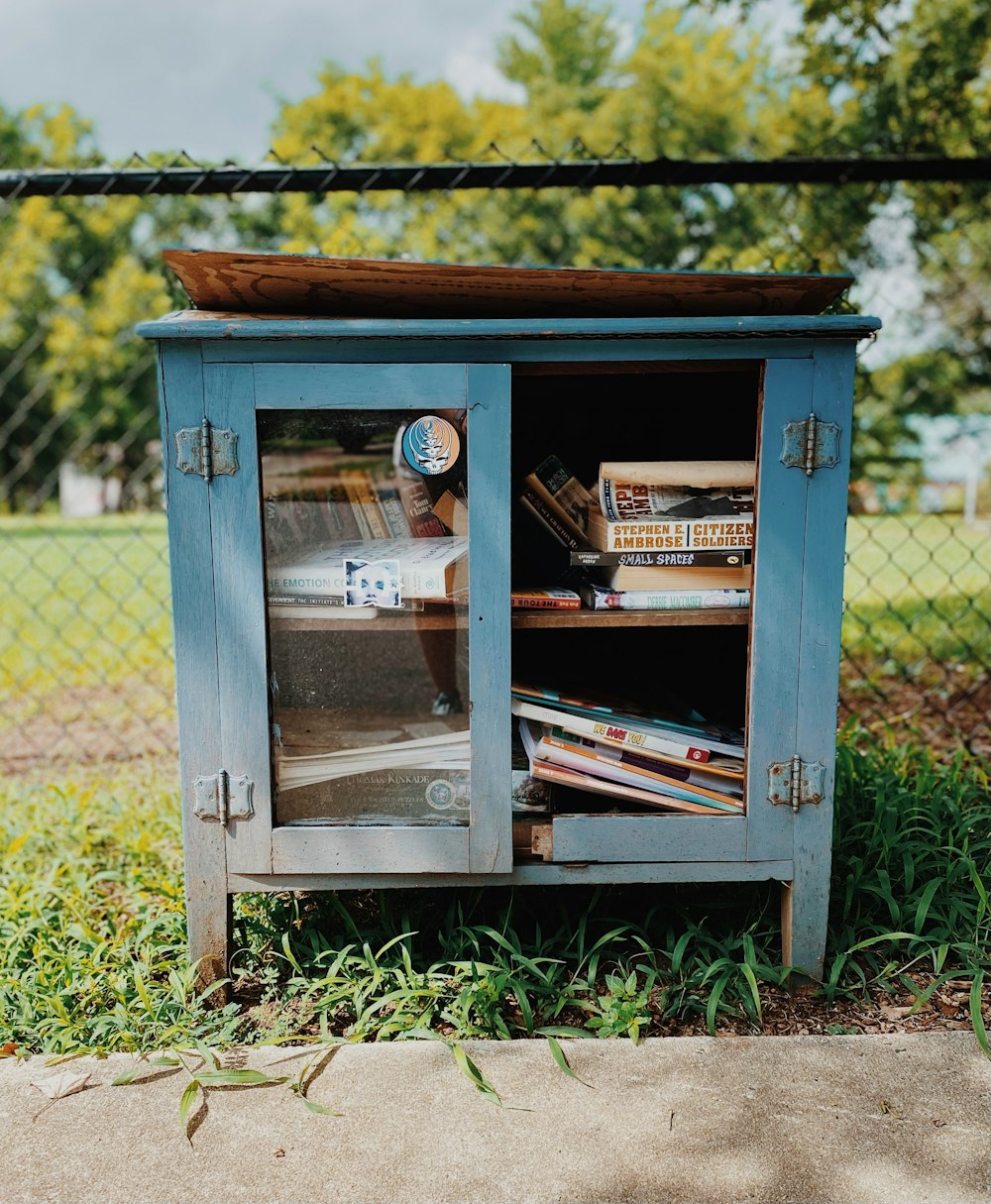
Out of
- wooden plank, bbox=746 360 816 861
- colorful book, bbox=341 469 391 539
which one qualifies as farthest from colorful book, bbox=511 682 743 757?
colorful book, bbox=341 469 391 539

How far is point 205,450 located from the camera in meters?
1.58

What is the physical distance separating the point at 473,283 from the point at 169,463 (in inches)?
24.6

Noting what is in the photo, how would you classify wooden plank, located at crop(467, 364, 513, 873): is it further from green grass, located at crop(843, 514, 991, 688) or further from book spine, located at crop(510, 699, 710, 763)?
green grass, located at crop(843, 514, 991, 688)

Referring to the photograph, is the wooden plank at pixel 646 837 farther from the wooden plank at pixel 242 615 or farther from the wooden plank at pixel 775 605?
the wooden plank at pixel 242 615

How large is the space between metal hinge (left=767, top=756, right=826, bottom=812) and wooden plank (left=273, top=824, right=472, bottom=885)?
1.93ft

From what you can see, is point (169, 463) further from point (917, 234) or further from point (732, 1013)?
point (917, 234)

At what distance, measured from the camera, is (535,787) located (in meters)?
1.80

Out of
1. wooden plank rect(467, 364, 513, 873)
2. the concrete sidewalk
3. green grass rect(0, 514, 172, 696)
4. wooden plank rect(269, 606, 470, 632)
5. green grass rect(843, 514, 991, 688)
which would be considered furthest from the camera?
green grass rect(0, 514, 172, 696)

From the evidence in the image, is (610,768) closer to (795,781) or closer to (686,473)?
(795,781)

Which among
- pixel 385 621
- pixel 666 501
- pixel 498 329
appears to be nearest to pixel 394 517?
pixel 385 621

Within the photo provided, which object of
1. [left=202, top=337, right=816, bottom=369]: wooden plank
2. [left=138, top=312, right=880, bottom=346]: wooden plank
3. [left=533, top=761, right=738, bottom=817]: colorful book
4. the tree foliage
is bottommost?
[left=533, top=761, right=738, bottom=817]: colorful book

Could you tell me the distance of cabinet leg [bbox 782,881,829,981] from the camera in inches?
68.3

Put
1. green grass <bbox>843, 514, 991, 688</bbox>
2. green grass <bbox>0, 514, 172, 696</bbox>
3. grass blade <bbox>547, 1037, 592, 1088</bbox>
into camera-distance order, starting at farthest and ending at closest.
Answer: green grass <bbox>0, 514, 172, 696</bbox>, green grass <bbox>843, 514, 991, 688</bbox>, grass blade <bbox>547, 1037, 592, 1088</bbox>

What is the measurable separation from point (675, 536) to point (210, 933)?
1.18 meters
